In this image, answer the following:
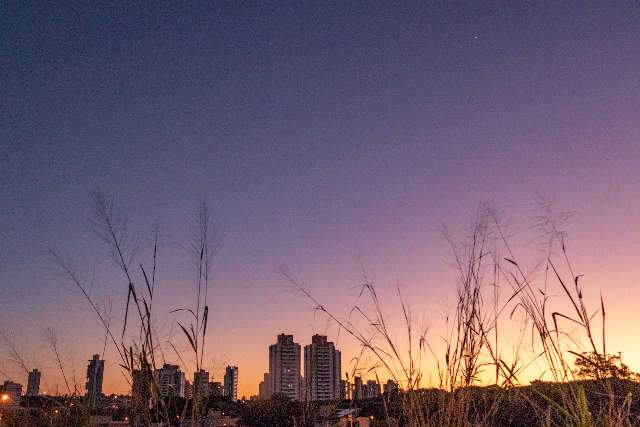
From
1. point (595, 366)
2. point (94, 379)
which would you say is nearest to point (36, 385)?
point (94, 379)

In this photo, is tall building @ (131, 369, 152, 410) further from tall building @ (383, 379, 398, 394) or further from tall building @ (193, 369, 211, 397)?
tall building @ (383, 379, 398, 394)

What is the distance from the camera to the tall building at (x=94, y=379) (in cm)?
272

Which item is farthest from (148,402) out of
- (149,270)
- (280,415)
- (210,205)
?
(280,415)

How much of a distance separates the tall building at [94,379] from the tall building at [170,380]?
17.2 inches

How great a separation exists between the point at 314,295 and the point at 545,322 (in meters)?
0.97

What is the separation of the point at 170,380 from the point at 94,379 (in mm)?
719

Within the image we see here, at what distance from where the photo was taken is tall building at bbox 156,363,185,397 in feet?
6.80

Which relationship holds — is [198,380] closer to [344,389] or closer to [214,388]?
[214,388]

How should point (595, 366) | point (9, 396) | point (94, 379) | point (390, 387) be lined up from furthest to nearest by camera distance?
point (9, 396) < point (94, 379) < point (390, 387) < point (595, 366)

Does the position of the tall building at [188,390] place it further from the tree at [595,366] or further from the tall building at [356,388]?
the tree at [595,366]

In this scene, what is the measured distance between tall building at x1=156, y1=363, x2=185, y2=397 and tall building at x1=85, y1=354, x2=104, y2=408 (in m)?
0.44

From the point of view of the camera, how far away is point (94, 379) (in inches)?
111

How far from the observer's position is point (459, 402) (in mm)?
1979

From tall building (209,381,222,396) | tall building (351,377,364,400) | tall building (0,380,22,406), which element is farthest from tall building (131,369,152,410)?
tall building (0,380,22,406)
